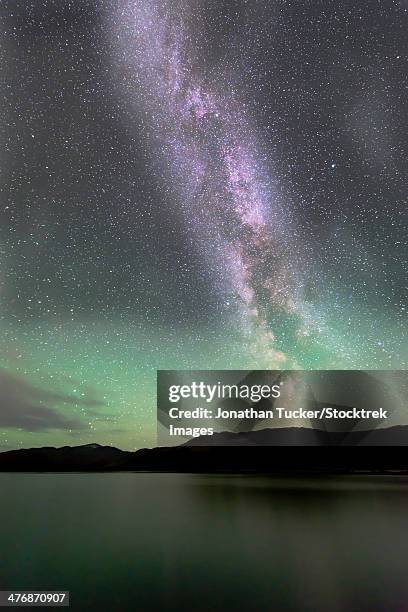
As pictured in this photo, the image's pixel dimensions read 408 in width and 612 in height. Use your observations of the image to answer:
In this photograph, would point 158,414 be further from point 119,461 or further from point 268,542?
point 119,461

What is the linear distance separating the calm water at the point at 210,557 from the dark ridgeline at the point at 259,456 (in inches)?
615

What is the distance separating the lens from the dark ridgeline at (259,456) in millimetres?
32594

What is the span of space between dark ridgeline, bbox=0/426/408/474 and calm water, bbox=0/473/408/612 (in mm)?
15621

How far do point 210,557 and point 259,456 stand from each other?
35850mm

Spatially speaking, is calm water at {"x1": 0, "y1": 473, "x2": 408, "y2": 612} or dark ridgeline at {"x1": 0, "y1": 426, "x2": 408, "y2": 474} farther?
dark ridgeline at {"x1": 0, "y1": 426, "x2": 408, "y2": 474}

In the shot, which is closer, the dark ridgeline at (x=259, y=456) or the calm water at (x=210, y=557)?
the calm water at (x=210, y=557)

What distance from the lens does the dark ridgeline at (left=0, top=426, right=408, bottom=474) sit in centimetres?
3259

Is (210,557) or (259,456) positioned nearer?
(210,557)

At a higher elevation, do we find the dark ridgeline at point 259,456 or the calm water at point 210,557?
the dark ridgeline at point 259,456

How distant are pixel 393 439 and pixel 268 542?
2926cm

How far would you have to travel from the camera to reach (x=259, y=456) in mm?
42906

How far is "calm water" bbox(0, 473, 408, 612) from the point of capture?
621 cm

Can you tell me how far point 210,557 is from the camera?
803cm

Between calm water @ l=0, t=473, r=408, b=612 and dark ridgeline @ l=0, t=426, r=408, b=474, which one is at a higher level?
dark ridgeline @ l=0, t=426, r=408, b=474
